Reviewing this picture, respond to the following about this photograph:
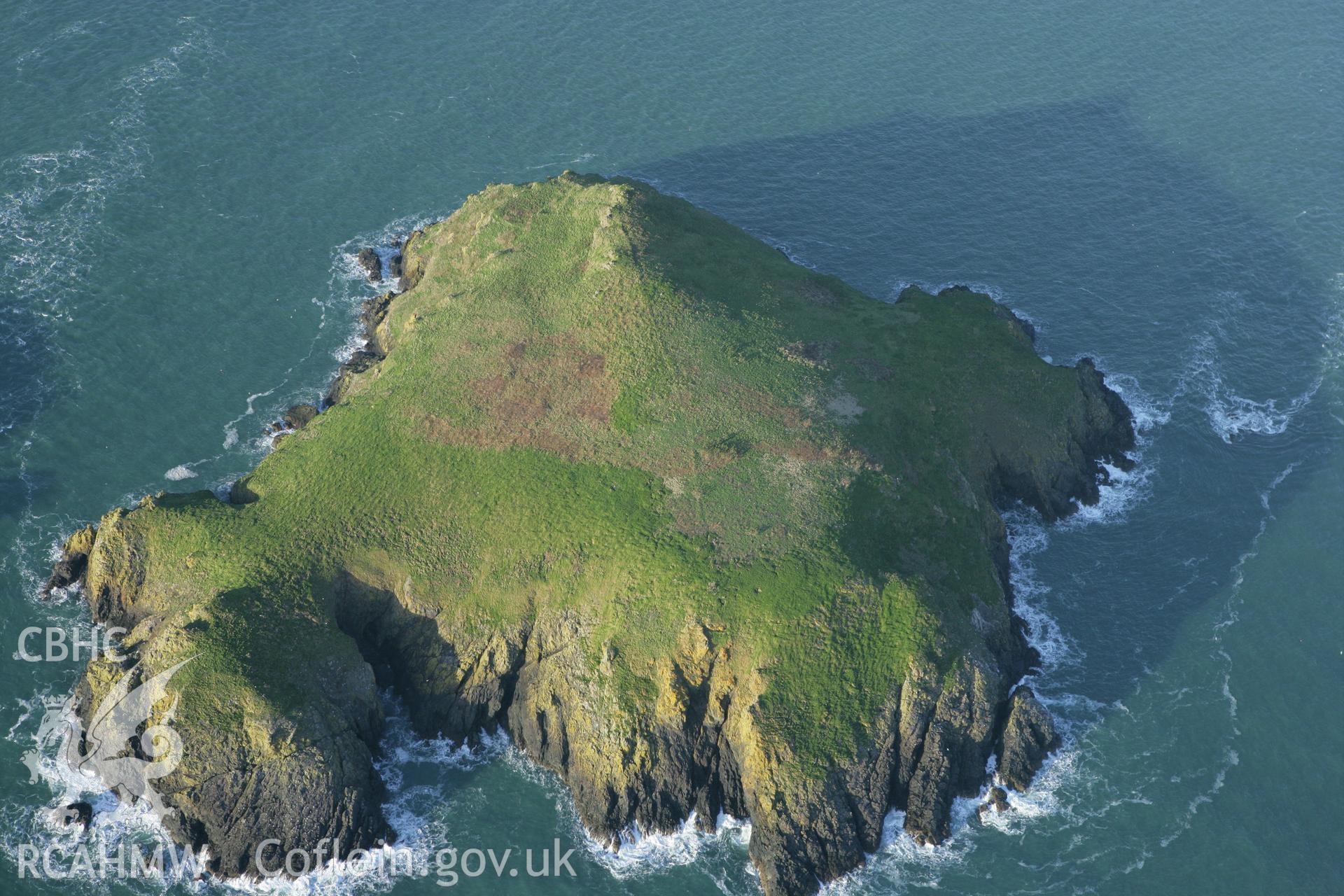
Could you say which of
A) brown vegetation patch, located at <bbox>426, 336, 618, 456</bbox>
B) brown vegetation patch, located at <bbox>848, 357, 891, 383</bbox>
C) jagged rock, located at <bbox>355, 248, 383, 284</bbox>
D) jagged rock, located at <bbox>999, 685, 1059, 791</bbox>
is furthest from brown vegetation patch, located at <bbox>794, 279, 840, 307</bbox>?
jagged rock, located at <bbox>355, 248, 383, 284</bbox>

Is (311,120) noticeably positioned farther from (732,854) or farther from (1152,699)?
(1152,699)

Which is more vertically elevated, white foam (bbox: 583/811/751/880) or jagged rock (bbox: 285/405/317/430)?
jagged rock (bbox: 285/405/317/430)

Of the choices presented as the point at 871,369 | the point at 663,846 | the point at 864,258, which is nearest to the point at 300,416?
the point at 871,369

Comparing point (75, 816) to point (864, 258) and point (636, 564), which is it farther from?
point (864, 258)

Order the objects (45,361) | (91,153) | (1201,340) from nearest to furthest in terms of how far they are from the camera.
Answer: (45,361) < (1201,340) < (91,153)

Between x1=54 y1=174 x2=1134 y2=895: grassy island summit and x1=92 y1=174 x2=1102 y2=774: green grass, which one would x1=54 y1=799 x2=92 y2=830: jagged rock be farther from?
x1=92 y1=174 x2=1102 y2=774: green grass

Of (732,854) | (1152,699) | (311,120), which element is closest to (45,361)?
(311,120)

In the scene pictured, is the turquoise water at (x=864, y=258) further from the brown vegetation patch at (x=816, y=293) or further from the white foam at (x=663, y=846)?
the brown vegetation patch at (x=816, y=293)
